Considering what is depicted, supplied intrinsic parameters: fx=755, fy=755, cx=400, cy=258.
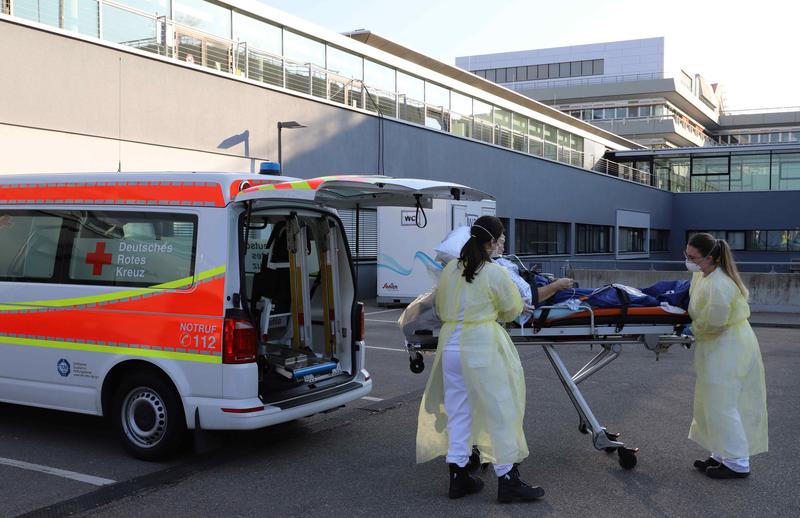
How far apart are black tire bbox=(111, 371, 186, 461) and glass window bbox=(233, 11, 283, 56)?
13547 millimetres

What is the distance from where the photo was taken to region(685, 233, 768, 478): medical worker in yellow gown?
5383 millimetres

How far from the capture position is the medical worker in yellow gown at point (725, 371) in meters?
5.38

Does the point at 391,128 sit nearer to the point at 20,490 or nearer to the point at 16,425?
the point at 16,425

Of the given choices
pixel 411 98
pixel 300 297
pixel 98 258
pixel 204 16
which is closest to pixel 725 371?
pixel 300 297

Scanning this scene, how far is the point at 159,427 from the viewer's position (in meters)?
5.80

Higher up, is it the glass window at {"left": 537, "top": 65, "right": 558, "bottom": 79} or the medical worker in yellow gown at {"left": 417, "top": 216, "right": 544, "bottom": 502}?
the glass window at {"left": 537, "top": 65, "right": 558, "bottom": 79}

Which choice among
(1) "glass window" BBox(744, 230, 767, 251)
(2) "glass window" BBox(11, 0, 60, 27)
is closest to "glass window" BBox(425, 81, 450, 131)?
(2) "glass window" BBox(11, 0, 60, 27)

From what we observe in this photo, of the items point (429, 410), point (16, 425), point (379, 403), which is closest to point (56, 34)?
point (16, 425)

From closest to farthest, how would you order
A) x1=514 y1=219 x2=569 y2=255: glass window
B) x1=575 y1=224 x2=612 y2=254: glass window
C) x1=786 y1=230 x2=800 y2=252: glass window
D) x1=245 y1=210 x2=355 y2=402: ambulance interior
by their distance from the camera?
1. x1=245 y1=210 x2=355 y2=402: ambulance interior
2. x1=514 y1=219 x2=569 y2=255: glass window
3. x1=575 y1=224 x2=612 y2=254: glass window
4. x1=786 y1=230 x2=800 y2=252: glass window

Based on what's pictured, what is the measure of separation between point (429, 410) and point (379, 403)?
281 cm

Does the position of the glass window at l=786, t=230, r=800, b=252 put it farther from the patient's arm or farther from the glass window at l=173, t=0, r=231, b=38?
the patient's arm

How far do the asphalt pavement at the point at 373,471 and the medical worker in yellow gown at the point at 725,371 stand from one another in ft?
0.74

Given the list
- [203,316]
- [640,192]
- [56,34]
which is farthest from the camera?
[640,192]

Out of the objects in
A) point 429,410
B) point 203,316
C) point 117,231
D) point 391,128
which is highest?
point 391,128
